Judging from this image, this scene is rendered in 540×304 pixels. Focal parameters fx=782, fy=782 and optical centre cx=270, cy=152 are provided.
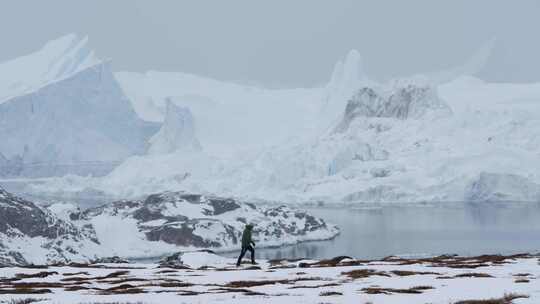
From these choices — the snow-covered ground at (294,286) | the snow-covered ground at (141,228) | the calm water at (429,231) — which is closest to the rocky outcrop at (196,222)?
the snow-covered ground at (141,228)

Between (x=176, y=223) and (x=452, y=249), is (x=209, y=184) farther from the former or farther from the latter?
(x=452, y=249)

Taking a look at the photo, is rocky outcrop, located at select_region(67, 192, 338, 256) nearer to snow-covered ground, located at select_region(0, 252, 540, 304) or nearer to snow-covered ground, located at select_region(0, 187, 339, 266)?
snow-covered ground, located at select_region(0, 187, 339, 266)

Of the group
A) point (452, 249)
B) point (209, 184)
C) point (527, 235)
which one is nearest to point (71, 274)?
point (452, 249)

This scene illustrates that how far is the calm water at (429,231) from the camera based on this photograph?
302ft

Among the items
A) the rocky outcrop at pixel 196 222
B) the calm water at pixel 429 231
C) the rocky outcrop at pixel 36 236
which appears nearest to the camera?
the rocky outcrop at pixel 36 236

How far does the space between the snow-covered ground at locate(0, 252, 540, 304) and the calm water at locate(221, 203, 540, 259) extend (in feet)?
197

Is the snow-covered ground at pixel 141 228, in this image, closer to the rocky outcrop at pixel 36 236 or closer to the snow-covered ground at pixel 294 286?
the rocky outcrop at pixel 36 236

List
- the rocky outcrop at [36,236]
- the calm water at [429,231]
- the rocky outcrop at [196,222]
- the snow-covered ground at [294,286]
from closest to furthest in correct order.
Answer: the snow-covered ground at [294,286], the rocky outcrop at [36,236], the calm water at [429,231], the rocky outcrop at [196,222]

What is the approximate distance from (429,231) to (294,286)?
94.3 m

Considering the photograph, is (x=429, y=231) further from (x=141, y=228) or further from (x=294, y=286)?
(x=294, y=286)

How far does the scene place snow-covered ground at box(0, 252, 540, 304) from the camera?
17484 mm

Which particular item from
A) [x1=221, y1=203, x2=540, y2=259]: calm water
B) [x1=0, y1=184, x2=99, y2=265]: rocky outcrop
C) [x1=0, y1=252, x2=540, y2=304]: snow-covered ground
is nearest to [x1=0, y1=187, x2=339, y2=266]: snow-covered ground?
[x1=0, y1=184, x2=99, y2=265]: rocky outcrop

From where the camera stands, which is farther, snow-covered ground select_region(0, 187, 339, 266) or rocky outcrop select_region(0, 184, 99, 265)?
snow-covered ground select_region(0, 187, 339, 266)

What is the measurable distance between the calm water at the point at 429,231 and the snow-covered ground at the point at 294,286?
59.9 meters
